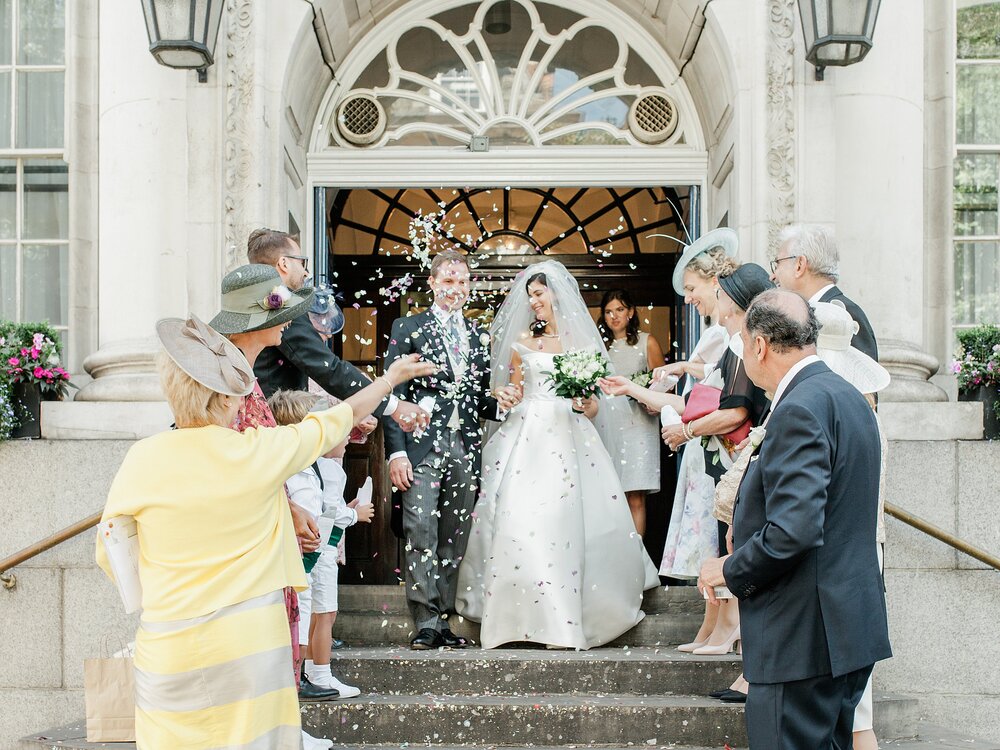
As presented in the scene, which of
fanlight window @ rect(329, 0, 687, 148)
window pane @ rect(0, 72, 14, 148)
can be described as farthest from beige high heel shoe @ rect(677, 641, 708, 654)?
window pane @ rect(0, 72, 14, 148)

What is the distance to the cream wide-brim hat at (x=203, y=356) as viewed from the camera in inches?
151

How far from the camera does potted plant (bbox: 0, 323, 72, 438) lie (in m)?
7.28

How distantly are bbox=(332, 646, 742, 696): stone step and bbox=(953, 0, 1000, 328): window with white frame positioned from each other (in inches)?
144

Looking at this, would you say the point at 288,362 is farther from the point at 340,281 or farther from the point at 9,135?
the point at 340,281

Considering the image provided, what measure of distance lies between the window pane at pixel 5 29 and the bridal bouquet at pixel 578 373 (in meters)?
4.47

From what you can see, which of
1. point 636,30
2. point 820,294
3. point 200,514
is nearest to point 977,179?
point 636,30

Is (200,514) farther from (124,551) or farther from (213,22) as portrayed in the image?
(213,22)

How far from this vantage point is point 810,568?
12.4 ft

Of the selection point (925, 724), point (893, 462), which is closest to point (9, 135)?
point (893, 462)

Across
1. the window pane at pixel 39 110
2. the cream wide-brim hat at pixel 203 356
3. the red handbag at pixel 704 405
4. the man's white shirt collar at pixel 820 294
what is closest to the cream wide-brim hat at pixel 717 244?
the red handbag at pixel 704 405

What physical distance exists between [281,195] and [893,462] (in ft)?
13.2

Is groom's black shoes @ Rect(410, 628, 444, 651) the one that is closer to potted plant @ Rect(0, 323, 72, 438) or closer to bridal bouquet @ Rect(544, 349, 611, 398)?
bridal bouquet @ Rect(544, 349, 611, 398)

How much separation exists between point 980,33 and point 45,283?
22.0 feet

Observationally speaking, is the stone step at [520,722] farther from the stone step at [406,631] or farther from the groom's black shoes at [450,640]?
the stone step at [406,631]
